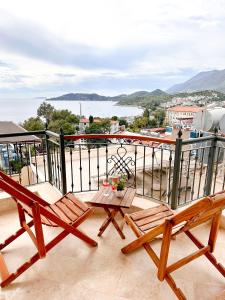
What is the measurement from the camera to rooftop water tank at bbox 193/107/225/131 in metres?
3.63

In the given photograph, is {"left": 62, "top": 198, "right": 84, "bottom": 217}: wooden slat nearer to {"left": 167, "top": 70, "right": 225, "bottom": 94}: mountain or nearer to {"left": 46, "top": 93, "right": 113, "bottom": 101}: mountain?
{"left": 46, "top": 93, "right": 113, "bottom": 101}: mountain

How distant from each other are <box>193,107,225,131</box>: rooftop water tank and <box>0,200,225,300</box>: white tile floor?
205 cm

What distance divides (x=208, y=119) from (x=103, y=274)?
124 inches

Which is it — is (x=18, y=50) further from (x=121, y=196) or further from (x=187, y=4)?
(x=121, y=196)

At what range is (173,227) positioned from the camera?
1643 mm

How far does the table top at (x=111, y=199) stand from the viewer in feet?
6.80

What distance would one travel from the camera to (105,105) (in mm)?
19484

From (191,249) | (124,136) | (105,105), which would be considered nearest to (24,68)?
(105,105)

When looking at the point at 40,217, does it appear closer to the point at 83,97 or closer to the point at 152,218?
the point at 152,218

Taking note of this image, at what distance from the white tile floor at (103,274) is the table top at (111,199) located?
509mm

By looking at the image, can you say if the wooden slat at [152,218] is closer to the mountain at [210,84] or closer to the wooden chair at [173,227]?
the wooden chair at [173,227]

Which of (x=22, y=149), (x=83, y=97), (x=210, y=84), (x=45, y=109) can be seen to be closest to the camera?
(x=22, y=149)

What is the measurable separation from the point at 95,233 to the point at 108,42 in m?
5.34

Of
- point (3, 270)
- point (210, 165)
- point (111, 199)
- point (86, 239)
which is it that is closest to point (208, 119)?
point (210, 165)
